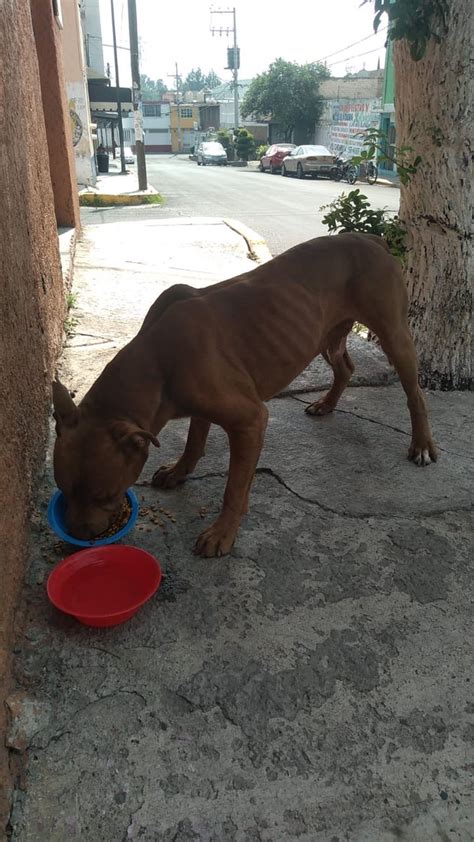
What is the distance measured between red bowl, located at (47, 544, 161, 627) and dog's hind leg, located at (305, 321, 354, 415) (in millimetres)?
1989

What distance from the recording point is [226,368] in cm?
274

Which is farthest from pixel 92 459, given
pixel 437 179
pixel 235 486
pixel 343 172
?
pixel 343 172

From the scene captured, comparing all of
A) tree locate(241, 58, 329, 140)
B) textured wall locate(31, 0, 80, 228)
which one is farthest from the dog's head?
tree locate(241, 58, 329, 140)

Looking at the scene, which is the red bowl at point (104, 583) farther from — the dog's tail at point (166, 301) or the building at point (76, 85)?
the building at point (76, 85)

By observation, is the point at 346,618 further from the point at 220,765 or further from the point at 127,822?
the point at 127,822

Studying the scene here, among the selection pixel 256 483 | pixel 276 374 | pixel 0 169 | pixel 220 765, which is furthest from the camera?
pixel 256 483

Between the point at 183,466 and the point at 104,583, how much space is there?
0.97 metres

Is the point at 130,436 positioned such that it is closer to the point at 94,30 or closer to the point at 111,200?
the point at 111,200

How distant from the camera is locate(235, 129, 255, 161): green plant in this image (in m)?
52.0

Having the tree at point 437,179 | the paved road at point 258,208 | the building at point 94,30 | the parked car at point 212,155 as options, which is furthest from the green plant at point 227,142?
the tree at point 437,179

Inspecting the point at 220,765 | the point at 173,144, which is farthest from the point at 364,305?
the point at 173,144

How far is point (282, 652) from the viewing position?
2.28 m

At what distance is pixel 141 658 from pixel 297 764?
2.20 ft

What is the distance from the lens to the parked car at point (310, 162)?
102ft
